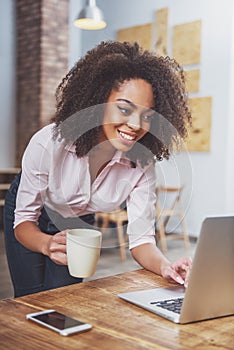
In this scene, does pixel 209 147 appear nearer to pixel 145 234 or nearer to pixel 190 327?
pixel 145 234

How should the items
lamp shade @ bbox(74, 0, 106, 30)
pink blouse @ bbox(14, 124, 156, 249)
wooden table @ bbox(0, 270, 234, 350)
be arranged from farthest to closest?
lamp shade @ bbox(74, 0, 106, 30) → pink blouse @ bbox(14, 124, 156, 249) → wooden table @ bbox(0, 270, 234, 350)

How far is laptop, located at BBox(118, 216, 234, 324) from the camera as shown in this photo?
828mm

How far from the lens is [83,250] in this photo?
100 centimetres

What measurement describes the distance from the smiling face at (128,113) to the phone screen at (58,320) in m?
0.54

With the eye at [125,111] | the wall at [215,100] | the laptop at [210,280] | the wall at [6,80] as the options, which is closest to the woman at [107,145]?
the eye at [125,111]

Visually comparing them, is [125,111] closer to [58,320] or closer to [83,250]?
[83,250]

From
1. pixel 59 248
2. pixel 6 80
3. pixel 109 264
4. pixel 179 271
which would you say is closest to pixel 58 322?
pixel 59 248

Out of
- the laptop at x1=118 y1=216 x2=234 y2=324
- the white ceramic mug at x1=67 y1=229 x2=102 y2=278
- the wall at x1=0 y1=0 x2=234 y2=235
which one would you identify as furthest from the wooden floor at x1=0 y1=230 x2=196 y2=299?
the laptop at x1=118 y1=216 x2=234 y2=324

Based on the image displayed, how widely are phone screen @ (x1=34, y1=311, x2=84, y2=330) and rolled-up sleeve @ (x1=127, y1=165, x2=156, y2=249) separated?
0.53 metres

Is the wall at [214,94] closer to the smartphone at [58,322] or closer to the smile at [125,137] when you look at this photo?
the smile at [125,137]

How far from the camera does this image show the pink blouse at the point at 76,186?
4.42ft

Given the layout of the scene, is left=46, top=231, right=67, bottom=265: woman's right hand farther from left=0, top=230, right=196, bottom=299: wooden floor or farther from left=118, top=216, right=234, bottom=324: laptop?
left=0, top=230, right=196, bottom=299: wooden floor

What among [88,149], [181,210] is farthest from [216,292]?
[181,210]

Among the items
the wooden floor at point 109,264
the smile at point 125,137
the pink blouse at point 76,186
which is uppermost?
the smile at point 125,137
